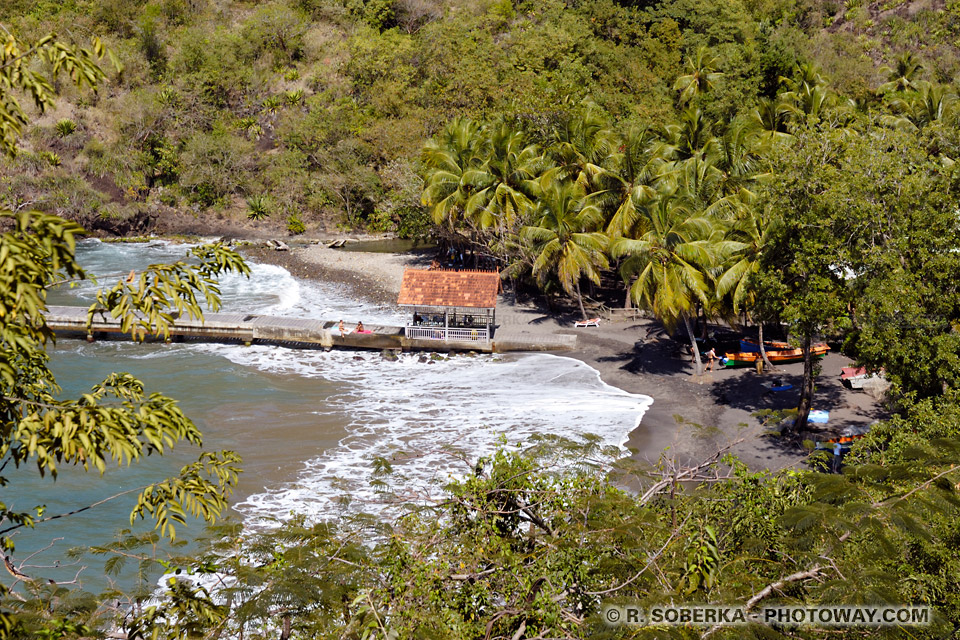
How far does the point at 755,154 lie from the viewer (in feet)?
104

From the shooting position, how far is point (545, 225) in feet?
103

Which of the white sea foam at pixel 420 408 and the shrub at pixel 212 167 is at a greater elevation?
the shrub at pixel 212 167

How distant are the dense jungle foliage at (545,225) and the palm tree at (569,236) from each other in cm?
13

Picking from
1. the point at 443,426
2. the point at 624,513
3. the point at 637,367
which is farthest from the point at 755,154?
the point at 624,513

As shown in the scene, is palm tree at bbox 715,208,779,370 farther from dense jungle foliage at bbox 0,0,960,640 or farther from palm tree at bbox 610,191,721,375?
palm tree at bbox 610,191,721,375

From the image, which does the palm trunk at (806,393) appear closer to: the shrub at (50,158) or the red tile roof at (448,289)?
the red tile roof at (448,289)

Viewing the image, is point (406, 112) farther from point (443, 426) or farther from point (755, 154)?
point (443, 426)

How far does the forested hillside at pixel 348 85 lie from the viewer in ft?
162

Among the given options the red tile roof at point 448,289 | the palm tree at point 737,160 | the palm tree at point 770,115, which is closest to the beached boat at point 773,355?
the palm tree at point 737,160

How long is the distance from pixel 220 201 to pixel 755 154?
3971cm

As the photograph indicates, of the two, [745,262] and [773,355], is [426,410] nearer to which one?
[745,262]

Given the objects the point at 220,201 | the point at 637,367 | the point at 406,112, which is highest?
the point at 406,112

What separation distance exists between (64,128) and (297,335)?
38073mm

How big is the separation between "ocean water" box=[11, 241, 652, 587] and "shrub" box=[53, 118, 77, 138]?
32473mm
